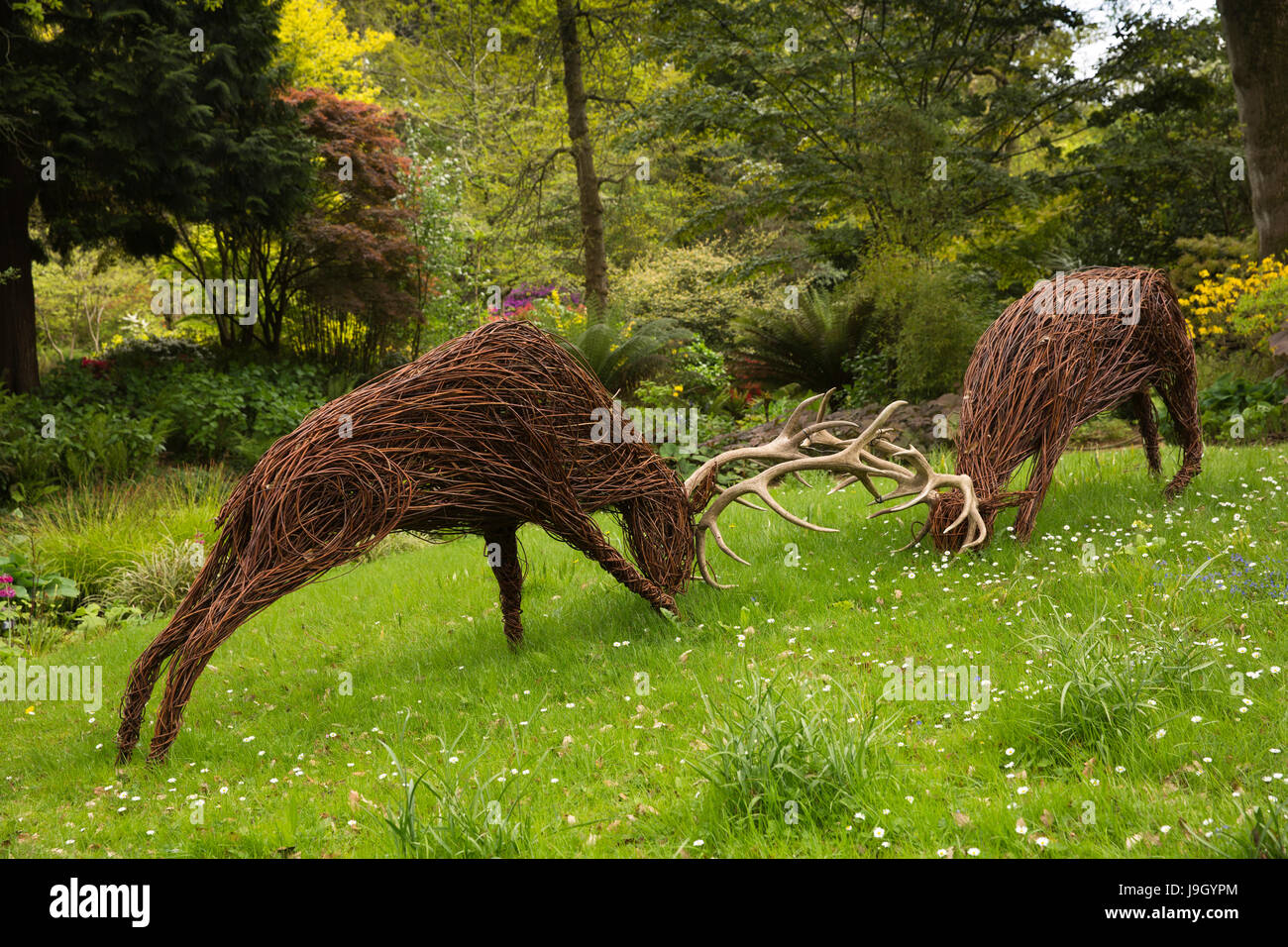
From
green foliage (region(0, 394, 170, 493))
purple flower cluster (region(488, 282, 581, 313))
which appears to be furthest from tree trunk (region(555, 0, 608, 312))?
green foliage (region(0, 394, 170, 493))

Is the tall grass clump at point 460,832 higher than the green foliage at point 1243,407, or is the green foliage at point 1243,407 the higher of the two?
the green foliage at point 1243,407

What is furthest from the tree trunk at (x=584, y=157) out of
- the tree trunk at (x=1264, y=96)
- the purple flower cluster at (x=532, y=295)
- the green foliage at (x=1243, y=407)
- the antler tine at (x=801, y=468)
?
the antler tine at (x=801, y=468)

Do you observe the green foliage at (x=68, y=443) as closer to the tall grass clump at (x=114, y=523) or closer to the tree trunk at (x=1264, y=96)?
the tall grass clump at (x=114, y=523)

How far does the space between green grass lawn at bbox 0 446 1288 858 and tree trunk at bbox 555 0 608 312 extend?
875 cm

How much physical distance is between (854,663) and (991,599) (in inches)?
37.5

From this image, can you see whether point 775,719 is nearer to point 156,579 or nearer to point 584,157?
point 156,579

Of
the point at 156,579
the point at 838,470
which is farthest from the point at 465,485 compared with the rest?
the point at 156,579

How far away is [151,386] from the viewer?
42.9ft

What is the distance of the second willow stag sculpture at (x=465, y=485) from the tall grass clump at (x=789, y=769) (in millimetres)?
1743

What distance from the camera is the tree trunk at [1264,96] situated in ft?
35.1

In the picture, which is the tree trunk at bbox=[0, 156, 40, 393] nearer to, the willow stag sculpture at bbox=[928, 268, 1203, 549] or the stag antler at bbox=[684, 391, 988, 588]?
the stag antler at bbox=[684, 391, 988, 588]

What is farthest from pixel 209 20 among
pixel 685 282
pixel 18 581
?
pixel 685 282

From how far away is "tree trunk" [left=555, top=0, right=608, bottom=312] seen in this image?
13.7 metres

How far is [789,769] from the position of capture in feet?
9.64
